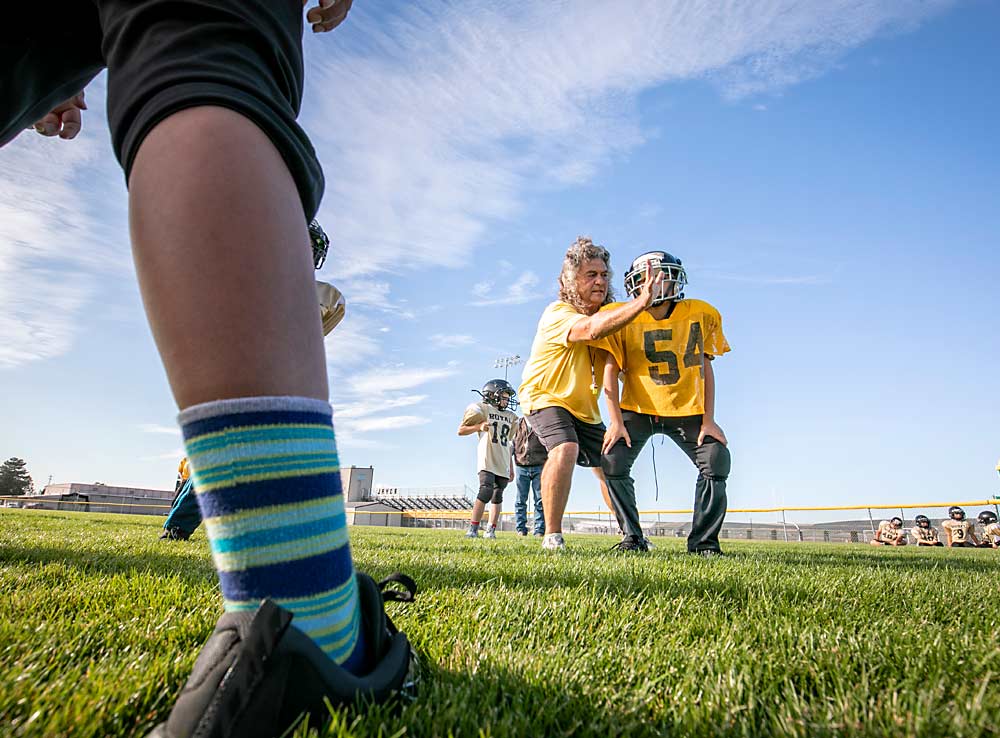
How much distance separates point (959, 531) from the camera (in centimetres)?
1667

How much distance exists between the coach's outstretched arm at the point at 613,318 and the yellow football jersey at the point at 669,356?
474mm

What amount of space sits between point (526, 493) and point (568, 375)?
6.54m

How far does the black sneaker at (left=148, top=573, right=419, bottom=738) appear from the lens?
0.64m

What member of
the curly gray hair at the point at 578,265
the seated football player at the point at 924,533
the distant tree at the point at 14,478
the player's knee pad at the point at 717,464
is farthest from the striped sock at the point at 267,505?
the distant tree at the point at 14,478

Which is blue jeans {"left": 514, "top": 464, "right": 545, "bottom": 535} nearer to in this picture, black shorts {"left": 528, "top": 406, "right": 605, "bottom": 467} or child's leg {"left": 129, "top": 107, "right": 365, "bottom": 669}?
black shorts {"left": 528, "top": 406, "right": 605, "bottom": 467}

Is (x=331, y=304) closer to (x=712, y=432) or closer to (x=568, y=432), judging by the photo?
(x=568, y=432)

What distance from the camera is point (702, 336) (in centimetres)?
524

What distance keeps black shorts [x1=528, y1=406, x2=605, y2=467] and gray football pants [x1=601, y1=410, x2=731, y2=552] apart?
177mm

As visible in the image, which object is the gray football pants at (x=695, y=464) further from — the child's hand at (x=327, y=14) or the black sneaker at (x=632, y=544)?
the child's hand at (x=327, y=14)

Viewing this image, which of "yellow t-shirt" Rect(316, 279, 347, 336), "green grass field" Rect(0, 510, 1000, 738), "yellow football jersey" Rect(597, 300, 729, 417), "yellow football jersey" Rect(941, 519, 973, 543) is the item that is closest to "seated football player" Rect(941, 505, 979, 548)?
"yellow football jersey" Rect(941, 519, 973, 543)

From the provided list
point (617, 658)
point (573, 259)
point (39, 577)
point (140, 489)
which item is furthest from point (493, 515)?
point (140, 489)

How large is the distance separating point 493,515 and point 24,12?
9.78 m

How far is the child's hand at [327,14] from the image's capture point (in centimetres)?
122

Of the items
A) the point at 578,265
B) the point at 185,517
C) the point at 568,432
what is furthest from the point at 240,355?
the point at 578,265
